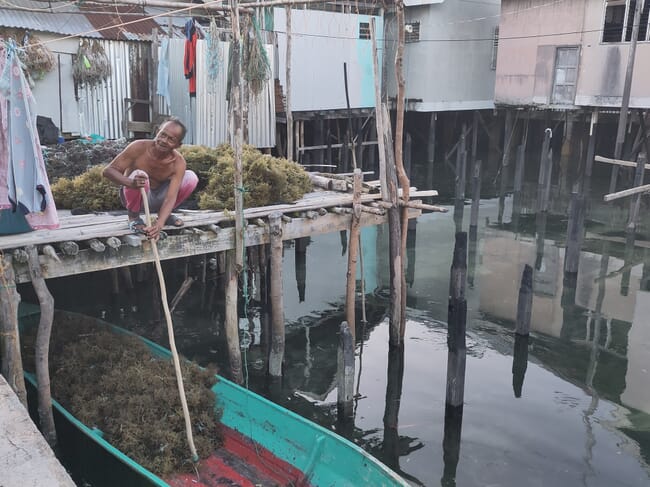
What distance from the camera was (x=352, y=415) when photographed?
892 centimetres

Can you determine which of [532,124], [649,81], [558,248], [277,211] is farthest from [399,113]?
[532,124]

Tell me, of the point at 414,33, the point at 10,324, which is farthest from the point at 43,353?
the point at 414,33

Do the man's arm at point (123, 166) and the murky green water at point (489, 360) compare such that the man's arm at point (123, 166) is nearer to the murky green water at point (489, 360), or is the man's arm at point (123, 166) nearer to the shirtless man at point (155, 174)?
the shirtless man at point (155, 174)

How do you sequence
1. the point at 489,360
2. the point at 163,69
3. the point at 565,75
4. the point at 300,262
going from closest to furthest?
the point at 489,360
the point at 300,262
the point at 163,69
the point at 565,75

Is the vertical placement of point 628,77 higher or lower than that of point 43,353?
higher

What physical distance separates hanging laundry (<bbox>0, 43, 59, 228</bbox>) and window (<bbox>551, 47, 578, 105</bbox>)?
64.1ft

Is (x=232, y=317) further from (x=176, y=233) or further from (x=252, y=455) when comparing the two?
(x=252, y=455)

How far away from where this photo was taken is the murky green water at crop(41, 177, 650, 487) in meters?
8.16

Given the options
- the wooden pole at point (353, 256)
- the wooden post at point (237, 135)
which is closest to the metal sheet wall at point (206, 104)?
the wooden pole at point (353, 256)

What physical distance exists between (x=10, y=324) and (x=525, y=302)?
25.5 feet

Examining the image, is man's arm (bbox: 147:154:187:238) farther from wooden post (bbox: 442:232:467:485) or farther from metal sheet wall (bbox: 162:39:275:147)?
metal sheet wall (bbox: 162:39:275:147)

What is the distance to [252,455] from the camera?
7.04m

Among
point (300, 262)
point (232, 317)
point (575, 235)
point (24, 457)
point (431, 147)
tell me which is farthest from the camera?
point (431, 147)

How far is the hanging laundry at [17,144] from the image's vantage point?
6895 millimetres
